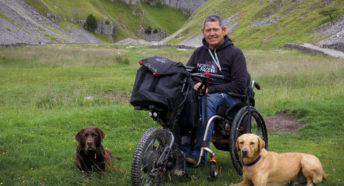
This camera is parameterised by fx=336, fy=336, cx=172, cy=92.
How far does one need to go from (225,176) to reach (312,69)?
1579 cm

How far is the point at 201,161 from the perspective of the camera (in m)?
5.32

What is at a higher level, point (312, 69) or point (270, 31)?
point (270, 31)

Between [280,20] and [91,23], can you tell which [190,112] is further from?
[91,23]

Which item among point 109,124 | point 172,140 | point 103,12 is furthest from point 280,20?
point 103,12

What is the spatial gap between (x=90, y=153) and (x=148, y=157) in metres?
1.68

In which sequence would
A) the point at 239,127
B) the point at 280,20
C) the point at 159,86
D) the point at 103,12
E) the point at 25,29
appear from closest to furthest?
the point at 159,86, the point at 239,127, the point at 280,20, the point at 25,29, the point at 103,12

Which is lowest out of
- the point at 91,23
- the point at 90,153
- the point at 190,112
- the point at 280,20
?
the point at 90,153

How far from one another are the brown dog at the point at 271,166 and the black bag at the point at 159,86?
111 centimetres

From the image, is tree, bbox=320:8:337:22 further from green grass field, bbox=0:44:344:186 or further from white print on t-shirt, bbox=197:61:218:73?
white print on t-shirt, bbox=197:61:218:73

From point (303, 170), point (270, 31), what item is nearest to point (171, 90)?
point (303, 170)

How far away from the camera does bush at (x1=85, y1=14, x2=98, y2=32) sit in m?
141

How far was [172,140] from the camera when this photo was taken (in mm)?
4992

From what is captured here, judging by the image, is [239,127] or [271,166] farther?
[239,127]

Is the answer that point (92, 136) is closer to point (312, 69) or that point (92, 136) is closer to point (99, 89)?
point (99, 89)
